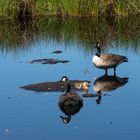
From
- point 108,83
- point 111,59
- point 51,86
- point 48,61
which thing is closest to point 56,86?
point 51,86

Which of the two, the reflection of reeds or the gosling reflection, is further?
the reflection of reeds

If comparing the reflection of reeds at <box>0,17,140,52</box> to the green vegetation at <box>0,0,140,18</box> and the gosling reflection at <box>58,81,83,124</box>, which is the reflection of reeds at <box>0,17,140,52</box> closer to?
the green vegetation at <box>0,0,140,18</box>

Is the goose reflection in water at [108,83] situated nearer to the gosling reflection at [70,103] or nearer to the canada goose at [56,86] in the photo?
the canada goose at [56,86]

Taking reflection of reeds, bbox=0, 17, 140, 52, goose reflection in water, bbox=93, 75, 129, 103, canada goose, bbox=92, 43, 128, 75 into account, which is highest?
reflection of reeds, bbox=0, 17, 140, 52

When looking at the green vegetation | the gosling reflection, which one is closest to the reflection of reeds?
the green vegetation

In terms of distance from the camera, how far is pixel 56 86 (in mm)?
14273

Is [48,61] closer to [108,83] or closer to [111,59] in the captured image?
[111,59]

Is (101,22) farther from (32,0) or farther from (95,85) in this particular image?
(95,85)

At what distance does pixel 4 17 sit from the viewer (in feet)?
81.7

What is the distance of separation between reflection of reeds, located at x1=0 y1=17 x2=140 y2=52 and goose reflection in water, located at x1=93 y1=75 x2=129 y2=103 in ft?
12.3

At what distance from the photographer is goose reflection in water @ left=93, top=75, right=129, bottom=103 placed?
46.5 ft

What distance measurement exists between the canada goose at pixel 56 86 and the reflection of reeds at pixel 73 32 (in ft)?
15.2

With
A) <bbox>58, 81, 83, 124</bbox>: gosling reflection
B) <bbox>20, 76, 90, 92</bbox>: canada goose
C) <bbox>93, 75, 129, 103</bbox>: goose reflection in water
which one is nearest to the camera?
<bbox>58, 81, 83, 124</bbox>: gosling reflection

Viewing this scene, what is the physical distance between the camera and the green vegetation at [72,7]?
24.8 meters
